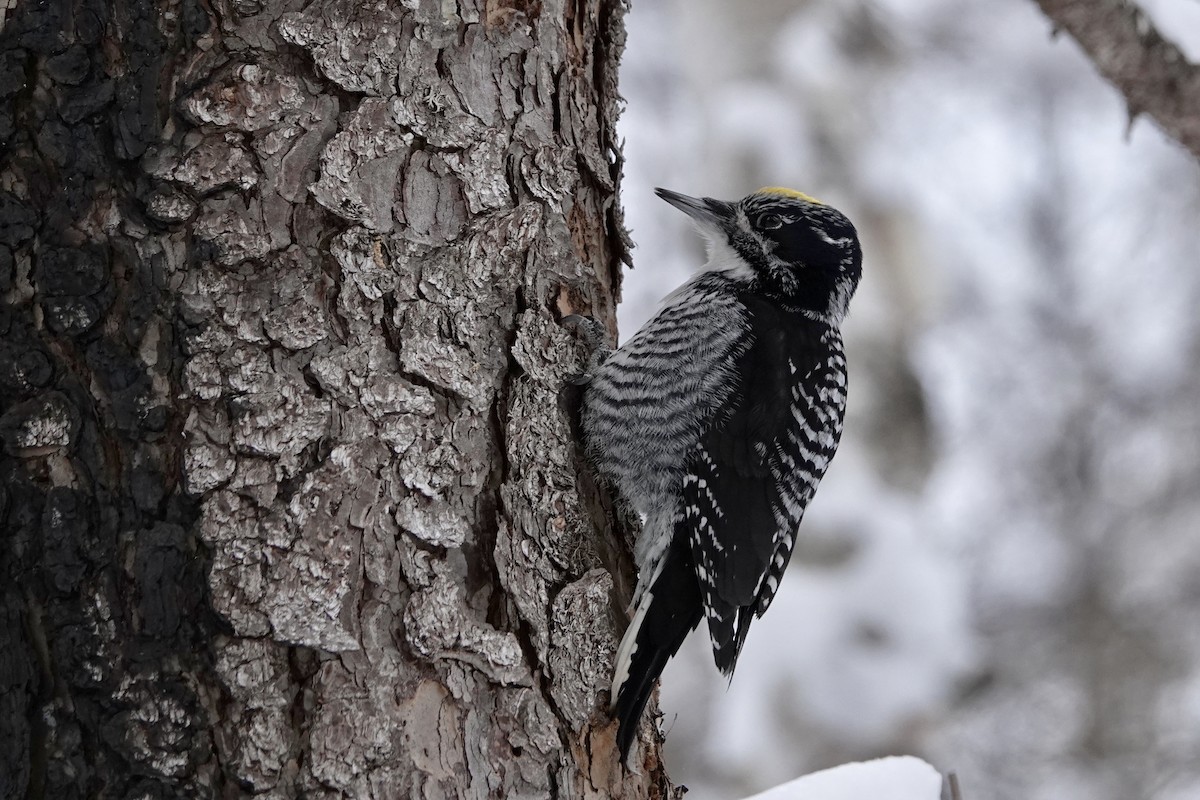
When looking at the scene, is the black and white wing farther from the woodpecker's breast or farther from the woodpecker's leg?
the woodpecker's leg

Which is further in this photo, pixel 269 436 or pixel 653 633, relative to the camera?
pixel 653 633

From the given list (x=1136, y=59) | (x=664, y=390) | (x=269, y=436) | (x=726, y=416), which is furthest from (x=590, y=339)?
(x=1136, y=59)

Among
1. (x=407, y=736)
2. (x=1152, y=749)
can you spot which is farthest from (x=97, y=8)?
(x=1152, y=749)

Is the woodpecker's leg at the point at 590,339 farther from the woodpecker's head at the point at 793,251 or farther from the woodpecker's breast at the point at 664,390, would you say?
the woodpecker's head at the point at 793,251

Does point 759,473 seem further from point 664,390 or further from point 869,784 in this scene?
point 869,784

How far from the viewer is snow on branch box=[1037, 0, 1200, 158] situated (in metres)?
2.87

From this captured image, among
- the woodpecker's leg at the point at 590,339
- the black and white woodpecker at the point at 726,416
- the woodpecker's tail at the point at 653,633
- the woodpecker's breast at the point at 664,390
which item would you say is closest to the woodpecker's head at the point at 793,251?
the black and white woodpecker at the point at 726,416

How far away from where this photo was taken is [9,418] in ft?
5.31

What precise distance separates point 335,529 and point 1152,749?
997 centimetres

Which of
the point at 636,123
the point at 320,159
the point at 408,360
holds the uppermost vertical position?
the point at 636,123

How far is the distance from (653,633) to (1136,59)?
217 cm

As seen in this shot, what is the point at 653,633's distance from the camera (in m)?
2.15

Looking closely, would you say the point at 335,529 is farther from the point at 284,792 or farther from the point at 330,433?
the point at 284,792

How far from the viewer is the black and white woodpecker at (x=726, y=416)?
240cm
